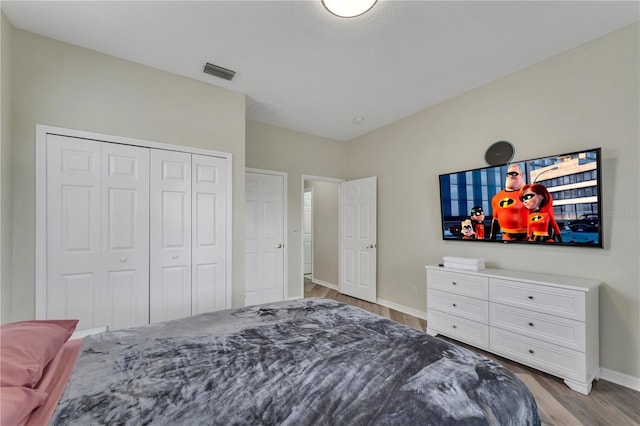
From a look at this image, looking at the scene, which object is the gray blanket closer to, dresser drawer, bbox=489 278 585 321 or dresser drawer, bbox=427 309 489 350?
dresser drawer, bbox=489 278 585 321

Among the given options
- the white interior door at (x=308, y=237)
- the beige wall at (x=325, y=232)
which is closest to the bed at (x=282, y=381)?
the beige wall at (x=325, y=232)

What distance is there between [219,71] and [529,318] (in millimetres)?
3667

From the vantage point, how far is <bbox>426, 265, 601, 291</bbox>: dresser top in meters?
2.14

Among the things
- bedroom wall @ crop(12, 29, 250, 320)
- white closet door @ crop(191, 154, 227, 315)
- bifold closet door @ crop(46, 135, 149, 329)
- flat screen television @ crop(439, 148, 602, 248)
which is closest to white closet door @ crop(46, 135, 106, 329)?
bifold closet door @ crop(46, 135, 149, 329)

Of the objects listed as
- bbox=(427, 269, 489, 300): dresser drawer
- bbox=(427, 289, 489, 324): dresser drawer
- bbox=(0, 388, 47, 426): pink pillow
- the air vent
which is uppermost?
the air vent

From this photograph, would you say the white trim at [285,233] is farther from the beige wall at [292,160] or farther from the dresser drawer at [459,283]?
the dresser drawer at [459,283]

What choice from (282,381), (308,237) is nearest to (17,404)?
(282,381)

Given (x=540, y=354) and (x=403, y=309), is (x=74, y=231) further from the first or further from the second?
(x=540, y=354)

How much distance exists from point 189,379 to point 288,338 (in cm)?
51

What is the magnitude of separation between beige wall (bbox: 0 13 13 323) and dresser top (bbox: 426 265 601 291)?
380 cm

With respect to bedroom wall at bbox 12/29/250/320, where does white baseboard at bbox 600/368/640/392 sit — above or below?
below

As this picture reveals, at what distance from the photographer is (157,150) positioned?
2.73 metres

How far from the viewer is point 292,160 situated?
4473mm

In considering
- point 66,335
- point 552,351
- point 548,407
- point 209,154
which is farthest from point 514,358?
point 209,154
